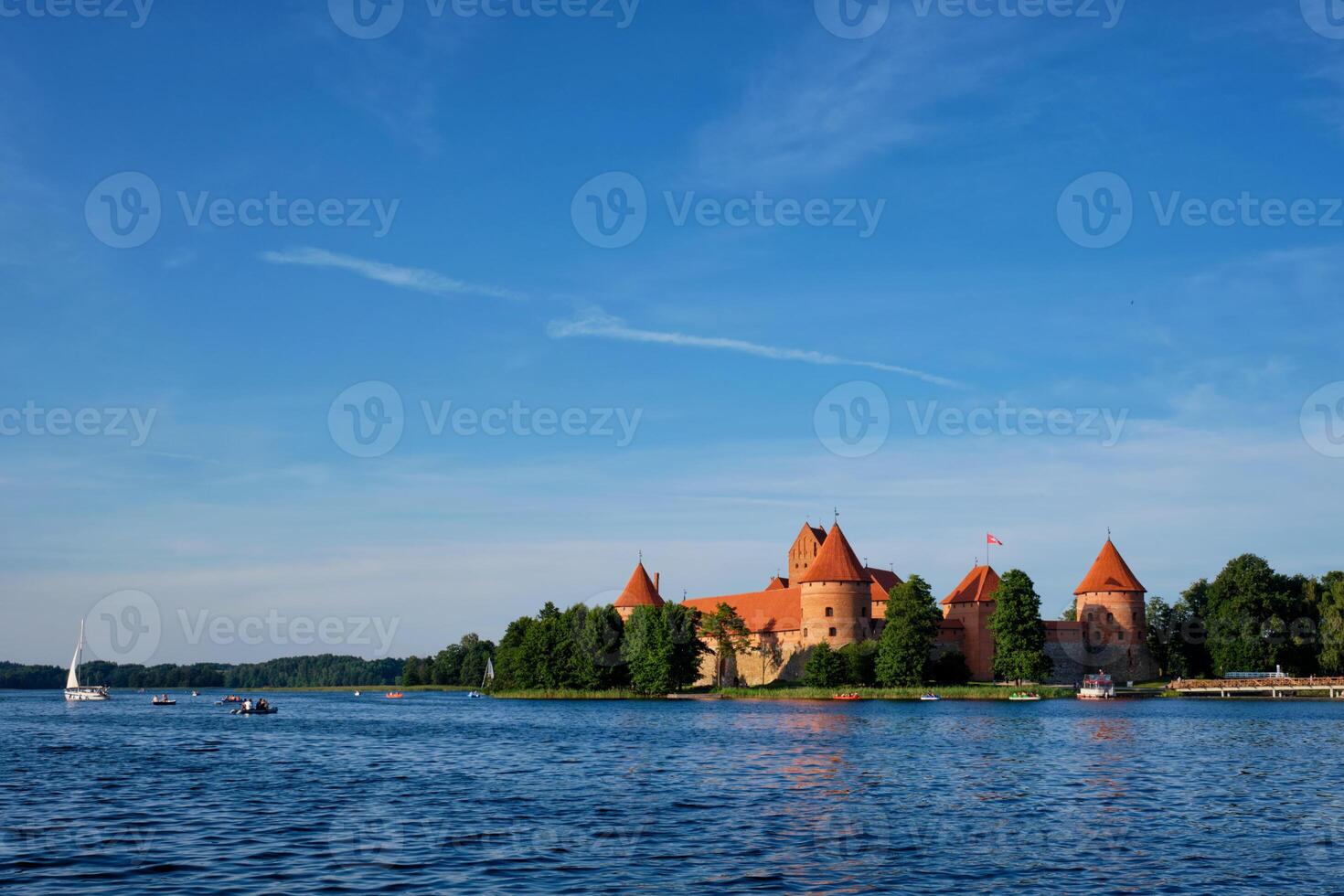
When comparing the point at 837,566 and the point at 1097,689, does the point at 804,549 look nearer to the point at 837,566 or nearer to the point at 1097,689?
the point at 837,566

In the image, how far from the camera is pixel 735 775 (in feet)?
110

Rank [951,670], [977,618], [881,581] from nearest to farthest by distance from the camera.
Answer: [951,670] < [977,618] < [881,581]

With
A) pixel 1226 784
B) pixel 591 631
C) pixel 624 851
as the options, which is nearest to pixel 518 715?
pixel 591 631

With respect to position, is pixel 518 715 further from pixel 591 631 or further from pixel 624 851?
pixel 624 851

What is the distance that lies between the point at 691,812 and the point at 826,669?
64023 mm

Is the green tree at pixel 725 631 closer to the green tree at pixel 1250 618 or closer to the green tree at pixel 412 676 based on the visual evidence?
the green tree at pixel 1250 618

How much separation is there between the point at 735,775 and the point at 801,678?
69.2 meters

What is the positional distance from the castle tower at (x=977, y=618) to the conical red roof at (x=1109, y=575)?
7.94 metres

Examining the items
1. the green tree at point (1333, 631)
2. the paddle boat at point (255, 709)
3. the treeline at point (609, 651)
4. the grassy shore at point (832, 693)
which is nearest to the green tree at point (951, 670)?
the grassy shore at point (832, 693)

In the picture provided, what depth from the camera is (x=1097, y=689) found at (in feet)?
284

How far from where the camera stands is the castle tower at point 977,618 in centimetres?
10406

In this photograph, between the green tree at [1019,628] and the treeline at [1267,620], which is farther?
the treeline at [1267,620]

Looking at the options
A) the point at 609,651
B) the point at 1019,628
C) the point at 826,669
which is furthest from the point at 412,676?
the point at 1019,628

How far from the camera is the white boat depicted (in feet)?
284
